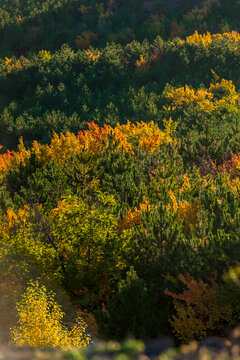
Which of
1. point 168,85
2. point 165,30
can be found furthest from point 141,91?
point 165,30

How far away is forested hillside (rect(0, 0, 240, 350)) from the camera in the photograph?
52.6 feet

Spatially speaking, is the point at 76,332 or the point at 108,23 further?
the point at 108,23

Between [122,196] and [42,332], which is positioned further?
[122,196]

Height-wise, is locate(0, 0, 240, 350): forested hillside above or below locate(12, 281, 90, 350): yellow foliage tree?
above

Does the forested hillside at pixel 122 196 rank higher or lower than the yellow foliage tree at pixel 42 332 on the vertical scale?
higher

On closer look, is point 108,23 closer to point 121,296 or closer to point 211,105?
point 211,105

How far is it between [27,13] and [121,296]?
109 metres

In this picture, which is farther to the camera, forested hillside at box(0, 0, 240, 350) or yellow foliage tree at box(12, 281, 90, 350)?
forested hillside at box(0, 0, 240, 350)

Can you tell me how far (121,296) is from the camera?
1603 centimetres

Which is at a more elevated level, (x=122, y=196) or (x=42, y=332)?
(x=122, y=196)

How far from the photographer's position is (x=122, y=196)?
2503cm

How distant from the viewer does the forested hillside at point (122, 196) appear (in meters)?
16.0

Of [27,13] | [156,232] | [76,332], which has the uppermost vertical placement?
[27,13]

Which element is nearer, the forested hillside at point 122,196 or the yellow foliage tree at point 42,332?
the yellow foliage tree at point 42,332
